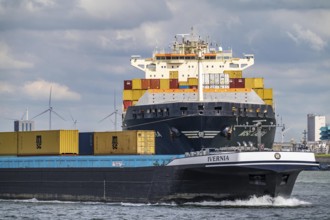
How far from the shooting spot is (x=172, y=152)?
76500mm

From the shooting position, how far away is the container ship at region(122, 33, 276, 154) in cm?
7531

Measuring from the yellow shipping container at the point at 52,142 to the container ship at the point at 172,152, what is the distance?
0.23 feet

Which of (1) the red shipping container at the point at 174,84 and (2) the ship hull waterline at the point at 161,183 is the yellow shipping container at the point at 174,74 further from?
(2) the ship hull waterline at the point at 161,183

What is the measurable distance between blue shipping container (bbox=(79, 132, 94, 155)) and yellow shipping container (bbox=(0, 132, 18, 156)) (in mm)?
5798

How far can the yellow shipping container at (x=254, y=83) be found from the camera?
8519cm

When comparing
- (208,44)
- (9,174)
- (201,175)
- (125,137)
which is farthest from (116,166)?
(208,44)

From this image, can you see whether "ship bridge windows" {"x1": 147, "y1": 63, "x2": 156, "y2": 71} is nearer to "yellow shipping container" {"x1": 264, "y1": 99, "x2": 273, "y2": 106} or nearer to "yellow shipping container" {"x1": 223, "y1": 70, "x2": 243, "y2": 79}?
"yellow shipping container" {"x1": 223, "y1": 70, "x2": 243, "y2": 79}

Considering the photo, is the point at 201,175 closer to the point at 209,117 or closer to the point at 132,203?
the point at 132,203

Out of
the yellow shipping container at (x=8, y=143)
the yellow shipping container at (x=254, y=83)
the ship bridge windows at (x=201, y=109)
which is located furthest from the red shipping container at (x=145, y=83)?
the yellow shipping container at (x=8, y=143)

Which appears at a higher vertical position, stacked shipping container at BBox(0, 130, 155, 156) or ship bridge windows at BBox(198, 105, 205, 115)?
ship bridge windows at BBox(198, 105, 205, 115)

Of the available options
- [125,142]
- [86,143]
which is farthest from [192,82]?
[125,142]

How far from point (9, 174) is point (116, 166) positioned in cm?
1211

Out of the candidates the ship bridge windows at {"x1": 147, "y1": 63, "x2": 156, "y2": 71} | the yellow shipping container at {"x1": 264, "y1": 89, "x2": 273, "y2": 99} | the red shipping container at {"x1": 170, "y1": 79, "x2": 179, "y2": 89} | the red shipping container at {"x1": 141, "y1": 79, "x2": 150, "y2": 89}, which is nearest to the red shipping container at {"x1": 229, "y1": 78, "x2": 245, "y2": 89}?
the yellow shipping container at {"x1": 264, "y1": 89, "x2": 273, "y2": 99}

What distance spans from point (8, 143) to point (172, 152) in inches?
491
